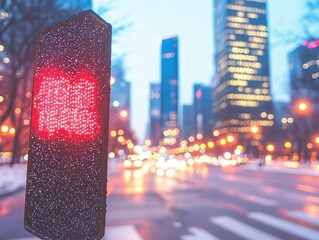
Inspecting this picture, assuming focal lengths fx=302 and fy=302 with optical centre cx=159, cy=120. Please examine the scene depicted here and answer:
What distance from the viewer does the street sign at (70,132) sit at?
129 centimetres

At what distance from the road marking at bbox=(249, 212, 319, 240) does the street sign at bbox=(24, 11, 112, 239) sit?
259 inches

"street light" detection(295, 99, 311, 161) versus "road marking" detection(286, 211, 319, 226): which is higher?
"street light" detection(295, 99, 311, 161)

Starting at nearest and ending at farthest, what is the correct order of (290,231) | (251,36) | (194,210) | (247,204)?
(290,231) → (194,210) → (247,204) → (251,36)

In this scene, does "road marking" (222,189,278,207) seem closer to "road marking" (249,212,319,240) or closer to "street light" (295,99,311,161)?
"road marking" (249,212,319,240)

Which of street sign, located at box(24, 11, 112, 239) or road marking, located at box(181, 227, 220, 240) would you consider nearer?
street sign, located at box(24, 11, 112, 239)

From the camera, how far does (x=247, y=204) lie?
11.0 meters

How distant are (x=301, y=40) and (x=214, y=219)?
1624 cm

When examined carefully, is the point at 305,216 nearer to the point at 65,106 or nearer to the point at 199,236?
the point at 199,236

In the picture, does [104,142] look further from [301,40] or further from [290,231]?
[301,40]

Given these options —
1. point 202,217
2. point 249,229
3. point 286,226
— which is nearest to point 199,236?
point 249,229

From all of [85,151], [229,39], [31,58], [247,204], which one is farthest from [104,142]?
[229,39]

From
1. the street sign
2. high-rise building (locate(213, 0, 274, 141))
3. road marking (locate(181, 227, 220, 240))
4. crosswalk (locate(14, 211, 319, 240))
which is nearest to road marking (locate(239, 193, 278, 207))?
crosswalk (locate(14, 211, 319, 240))

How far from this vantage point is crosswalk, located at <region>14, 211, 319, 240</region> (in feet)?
21.5

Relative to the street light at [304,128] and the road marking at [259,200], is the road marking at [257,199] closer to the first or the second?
the road marking at [259,200]
